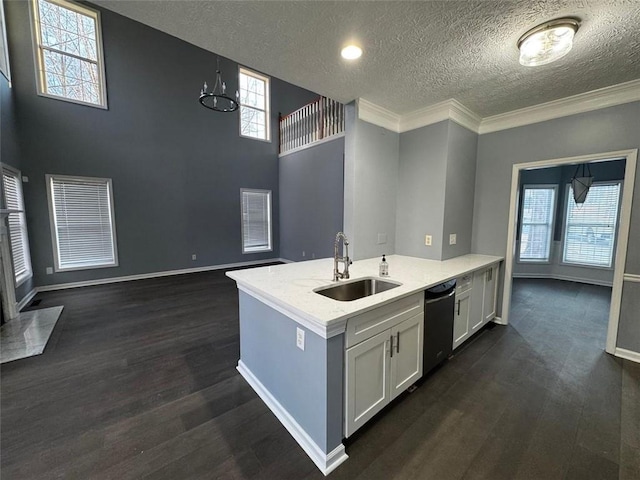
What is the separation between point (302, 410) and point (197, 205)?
572 centimetres

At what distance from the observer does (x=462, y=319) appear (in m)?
2.67

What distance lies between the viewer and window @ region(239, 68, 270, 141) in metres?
6.82

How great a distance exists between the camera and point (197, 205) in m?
6.27

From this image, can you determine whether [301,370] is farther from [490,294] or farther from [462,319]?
[490,294]

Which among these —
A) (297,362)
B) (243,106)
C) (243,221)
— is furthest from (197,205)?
(297,362)

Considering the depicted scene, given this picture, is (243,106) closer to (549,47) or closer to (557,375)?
(549,47)

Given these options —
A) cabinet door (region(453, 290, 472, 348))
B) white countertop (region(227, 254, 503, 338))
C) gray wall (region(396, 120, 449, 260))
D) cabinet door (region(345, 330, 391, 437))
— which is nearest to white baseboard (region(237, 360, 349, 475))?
cabinet door (region(345, 330, 391, 437))

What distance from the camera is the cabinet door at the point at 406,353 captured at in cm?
186

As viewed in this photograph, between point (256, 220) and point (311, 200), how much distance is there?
72.8 inches

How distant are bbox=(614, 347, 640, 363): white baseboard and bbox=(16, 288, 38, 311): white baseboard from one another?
7113mm

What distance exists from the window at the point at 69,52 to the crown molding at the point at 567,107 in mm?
6711

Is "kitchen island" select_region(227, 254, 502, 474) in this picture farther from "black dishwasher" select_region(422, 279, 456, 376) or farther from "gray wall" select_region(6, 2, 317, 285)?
"gray wall" select_region(6, 2, 317, 285)

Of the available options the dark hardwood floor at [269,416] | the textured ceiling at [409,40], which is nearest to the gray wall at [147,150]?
the dark hardwood floor at [269,416]

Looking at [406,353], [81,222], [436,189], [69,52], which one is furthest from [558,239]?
[69,52]
